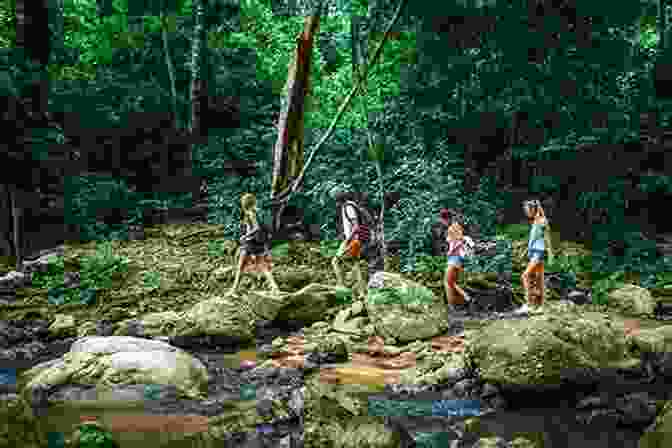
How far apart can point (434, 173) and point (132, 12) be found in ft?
39.9

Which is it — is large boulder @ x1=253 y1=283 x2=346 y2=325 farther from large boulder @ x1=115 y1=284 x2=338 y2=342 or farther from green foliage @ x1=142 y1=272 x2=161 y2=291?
green foliage @ x1=142 y1=272 x2=161 y2=291

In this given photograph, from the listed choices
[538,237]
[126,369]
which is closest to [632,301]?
[538,237]

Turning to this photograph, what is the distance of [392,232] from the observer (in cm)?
1344

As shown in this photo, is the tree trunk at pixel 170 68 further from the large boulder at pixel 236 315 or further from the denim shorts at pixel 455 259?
the denim shorts at pixel 455 259

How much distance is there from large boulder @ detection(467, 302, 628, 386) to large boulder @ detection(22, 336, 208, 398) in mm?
2711

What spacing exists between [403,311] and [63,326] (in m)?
5.18

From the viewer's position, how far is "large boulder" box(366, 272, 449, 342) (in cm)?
751

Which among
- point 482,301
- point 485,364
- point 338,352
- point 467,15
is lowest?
point 482,301

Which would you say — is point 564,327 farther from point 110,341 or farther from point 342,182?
point 342,182

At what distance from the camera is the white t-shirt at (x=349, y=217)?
8.78 m

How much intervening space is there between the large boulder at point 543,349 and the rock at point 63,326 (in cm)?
624

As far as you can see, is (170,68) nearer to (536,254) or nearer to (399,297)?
(399,297)

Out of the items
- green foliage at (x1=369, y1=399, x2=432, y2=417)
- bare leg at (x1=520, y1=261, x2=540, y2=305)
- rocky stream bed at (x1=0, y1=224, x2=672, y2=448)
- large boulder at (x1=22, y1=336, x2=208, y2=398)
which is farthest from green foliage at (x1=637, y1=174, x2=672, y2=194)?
large boulder at (x1=22, y1=336, x2=208, y2=398)

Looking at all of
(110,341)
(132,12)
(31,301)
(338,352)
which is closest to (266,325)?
(338,352)
